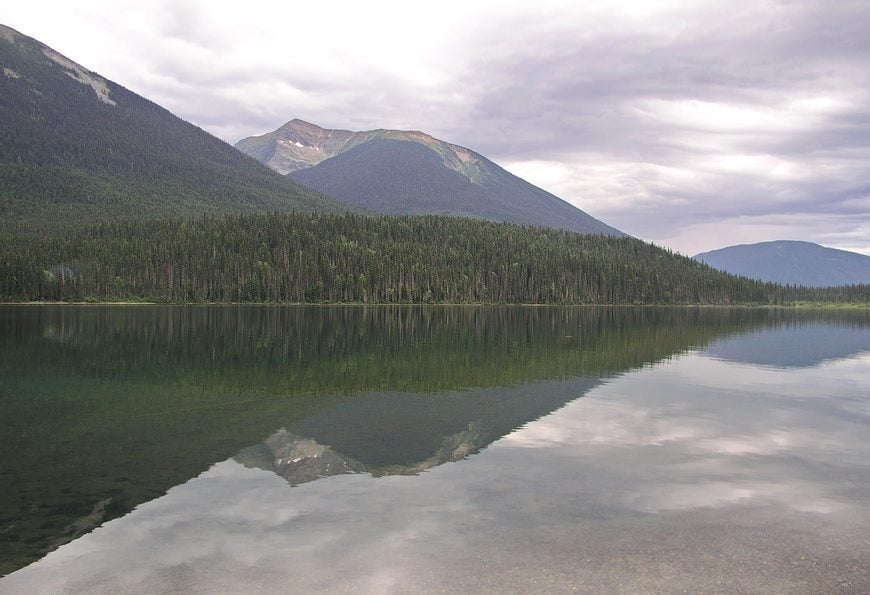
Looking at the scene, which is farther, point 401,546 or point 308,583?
point 401,546

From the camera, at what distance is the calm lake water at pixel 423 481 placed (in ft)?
42.4

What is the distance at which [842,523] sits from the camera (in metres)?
15.9

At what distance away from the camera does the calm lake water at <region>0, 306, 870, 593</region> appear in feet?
42.4

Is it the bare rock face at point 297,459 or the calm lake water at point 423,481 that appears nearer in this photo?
the calm lake water at point 423,481

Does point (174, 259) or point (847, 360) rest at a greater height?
point (174, 259)

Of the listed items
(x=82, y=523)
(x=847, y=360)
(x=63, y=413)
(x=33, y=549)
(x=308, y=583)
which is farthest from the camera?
(x=847, y=360)

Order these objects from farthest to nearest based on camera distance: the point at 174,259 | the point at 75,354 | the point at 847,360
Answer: the point at 174,259 → the point at 847,360 → the point at 75,354

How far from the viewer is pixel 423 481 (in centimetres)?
1891

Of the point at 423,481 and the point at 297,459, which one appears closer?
the point at 423,481

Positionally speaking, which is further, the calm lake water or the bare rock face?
the bare rock face

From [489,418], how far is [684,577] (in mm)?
15768

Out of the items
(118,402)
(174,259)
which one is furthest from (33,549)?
(174,259)

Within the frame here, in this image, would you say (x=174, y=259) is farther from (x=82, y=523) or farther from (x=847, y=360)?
(x=82, y=523)

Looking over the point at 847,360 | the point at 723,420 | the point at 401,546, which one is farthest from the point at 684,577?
the point at 847,360
